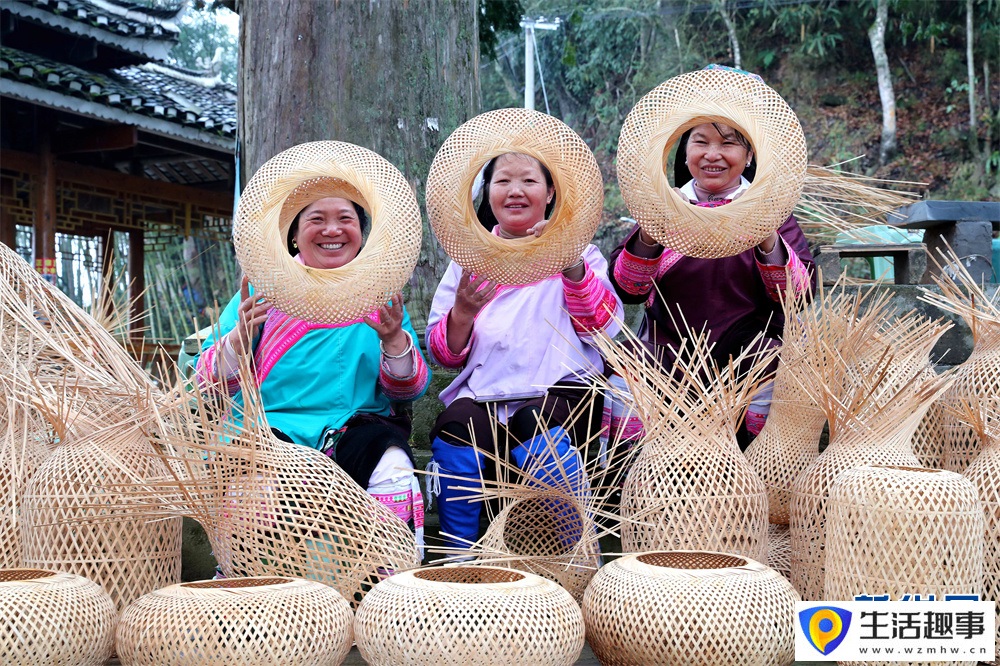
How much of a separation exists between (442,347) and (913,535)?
1.27 metres

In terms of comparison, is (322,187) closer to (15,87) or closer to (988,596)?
(988,596)

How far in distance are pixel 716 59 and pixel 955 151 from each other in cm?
488

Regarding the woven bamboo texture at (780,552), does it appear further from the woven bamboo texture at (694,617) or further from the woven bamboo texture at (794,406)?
the woven bamboo texture at (694,617)

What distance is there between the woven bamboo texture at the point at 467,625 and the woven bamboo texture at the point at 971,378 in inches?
43.7

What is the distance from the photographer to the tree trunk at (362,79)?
11.0ft

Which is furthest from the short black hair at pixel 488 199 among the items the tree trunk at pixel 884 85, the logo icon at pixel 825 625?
the tree trunk at pixel 884 85

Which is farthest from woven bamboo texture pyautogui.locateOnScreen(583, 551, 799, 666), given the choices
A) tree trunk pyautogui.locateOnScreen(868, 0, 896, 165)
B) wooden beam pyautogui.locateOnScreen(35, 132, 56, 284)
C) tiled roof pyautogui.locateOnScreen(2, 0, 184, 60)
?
tree trunk pyautogui.locateOnScreen(868, 0, 896, 165)

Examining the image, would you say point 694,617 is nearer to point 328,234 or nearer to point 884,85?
point 328,234

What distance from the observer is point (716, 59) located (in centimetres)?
1881

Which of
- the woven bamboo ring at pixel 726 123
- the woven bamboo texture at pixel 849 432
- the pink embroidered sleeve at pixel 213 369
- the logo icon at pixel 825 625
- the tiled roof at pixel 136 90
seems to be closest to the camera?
the logo icon at pixel 825 625

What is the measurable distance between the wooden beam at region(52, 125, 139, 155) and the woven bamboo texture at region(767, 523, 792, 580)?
6.14m

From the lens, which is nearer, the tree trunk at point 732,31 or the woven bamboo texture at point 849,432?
the woven bamboo texture at point 849,432

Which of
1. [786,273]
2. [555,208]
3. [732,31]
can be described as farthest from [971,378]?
[732,31]

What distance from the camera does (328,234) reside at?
8.23 ft
